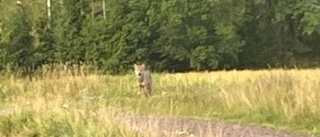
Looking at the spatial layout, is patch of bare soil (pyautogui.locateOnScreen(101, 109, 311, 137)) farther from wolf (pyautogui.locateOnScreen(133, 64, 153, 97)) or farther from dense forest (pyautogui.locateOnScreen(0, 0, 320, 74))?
dense forest (pyautogui.locateOnScreen(0, 0, 320, 74))

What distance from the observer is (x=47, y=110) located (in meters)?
12.5

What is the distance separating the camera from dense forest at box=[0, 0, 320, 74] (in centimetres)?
4969

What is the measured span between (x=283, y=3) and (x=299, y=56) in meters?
4.54

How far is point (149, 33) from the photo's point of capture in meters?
51.7

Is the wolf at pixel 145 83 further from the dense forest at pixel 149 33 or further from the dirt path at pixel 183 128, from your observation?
the dense forest at pixel 149 33

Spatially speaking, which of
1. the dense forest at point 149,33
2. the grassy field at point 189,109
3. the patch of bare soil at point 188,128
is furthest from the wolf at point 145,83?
the dense forest at point 149,33

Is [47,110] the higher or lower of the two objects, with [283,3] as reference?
lower

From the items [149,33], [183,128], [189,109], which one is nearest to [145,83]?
[189,109]

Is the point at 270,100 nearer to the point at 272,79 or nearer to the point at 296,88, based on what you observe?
the point at 296,88

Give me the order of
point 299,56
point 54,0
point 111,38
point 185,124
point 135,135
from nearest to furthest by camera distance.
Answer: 1. point 135,135
2. point 185,124
3. point 111,38
4. point 54,0
5. point 299,56

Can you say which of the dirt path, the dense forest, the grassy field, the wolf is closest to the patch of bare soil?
the dirt path

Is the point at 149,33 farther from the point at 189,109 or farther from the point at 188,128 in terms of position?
the point at 188,128

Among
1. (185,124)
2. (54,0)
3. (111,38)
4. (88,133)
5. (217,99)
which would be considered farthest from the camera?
(54,0)

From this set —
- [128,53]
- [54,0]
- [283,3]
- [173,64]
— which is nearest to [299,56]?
[283,3]
